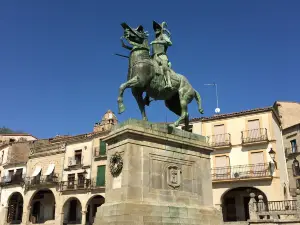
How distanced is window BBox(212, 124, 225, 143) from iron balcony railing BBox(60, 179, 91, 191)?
14.3m

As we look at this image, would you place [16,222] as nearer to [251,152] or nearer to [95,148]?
[95,148]

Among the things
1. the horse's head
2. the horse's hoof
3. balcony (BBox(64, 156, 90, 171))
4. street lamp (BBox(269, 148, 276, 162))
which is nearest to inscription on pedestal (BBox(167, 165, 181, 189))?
the horse's hoof

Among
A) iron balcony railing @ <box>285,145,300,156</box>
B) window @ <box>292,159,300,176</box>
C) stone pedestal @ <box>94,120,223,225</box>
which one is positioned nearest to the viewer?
stone pedestal @ <box>94,120,223,225</box>

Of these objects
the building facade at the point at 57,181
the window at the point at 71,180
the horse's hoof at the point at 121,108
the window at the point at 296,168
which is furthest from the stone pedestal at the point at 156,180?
the window at the point at 71,180

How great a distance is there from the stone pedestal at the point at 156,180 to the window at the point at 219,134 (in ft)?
80.6

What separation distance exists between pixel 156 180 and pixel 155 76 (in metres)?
3.19

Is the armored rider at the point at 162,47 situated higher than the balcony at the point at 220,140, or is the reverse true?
the balcony at the point at 220,140

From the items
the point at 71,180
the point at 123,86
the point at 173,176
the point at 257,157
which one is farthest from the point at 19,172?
the point at 173,176

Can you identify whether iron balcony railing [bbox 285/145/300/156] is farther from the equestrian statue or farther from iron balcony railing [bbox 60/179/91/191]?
the equestrian statue

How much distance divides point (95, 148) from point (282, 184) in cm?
1977

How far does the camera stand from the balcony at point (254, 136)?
33.1 meters

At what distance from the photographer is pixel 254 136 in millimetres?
33844

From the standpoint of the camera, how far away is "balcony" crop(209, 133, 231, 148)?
113 ft

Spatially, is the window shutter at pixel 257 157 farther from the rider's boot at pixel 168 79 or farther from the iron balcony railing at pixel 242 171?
the rider's boot at pixel 168 79
